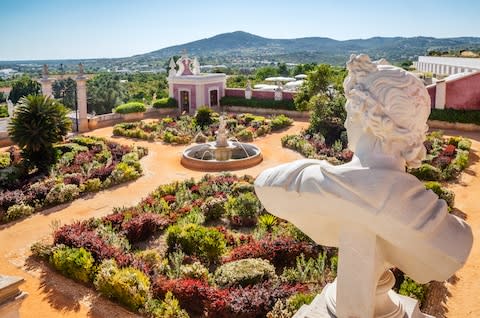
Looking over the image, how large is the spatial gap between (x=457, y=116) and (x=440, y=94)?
1.62m

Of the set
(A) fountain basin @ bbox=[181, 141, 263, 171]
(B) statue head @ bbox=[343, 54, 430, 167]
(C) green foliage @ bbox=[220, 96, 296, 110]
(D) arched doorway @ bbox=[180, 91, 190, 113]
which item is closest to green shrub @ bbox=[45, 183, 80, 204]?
(A) fountain basin @ bbox=[181, 141, 263, 171]

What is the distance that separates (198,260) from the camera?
871 centimetres

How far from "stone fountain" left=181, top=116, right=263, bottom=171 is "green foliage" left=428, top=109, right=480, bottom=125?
10.5 meters

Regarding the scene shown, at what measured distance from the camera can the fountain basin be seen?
1652cm

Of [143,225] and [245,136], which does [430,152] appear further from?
[143,225]

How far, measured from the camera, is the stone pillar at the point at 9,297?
195 inches

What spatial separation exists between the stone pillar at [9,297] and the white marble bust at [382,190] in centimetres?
349

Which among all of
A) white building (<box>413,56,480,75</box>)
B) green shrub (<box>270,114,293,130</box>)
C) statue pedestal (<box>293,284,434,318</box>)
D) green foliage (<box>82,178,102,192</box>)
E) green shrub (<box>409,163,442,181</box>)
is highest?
white building (<box>413,56,480,75</box>)

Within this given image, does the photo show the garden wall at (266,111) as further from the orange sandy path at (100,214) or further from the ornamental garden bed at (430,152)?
the orange sandy path at (100,214)

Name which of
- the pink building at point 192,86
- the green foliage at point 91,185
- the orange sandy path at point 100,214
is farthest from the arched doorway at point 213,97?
the green foliage at point 91,185

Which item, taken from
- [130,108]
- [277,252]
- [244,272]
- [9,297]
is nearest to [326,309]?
[9,297]

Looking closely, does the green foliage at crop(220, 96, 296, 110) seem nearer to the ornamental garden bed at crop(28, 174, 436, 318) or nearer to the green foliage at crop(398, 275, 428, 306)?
the ornamental garden bed at crop(28, 174, 436, 318)

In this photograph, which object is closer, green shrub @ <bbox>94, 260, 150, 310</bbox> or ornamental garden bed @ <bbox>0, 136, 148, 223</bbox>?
green shrub @ <bbox>94, 260, 150, 310</bbox>

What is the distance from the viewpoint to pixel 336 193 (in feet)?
9.55
